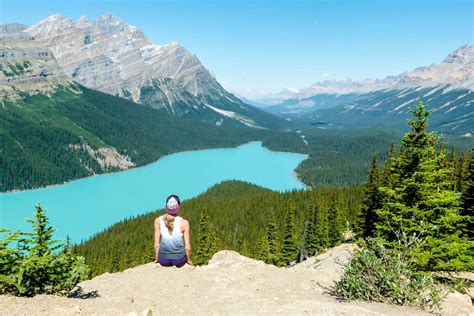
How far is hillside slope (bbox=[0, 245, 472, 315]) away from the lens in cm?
1321

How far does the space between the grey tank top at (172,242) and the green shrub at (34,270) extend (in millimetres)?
4272

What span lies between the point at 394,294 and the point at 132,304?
34.8ft

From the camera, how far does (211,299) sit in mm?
16531

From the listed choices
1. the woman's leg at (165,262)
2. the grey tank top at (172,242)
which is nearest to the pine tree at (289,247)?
the woman's leg at (165,262)

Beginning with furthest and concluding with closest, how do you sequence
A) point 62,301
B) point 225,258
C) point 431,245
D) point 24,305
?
point 225,258
point 431,245
point 62,301
point 24,305

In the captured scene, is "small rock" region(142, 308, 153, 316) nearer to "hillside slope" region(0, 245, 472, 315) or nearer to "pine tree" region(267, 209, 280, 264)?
"hillside slope" region(0, 245, 472, 315)

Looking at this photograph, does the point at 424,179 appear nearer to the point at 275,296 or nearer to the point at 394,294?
the point at 394,294

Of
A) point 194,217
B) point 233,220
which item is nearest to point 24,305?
point 233,220

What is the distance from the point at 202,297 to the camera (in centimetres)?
1681

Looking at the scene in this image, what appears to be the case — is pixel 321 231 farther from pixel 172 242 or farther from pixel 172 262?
pixel 172 242

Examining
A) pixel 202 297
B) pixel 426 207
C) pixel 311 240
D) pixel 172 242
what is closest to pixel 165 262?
pixel 172 242

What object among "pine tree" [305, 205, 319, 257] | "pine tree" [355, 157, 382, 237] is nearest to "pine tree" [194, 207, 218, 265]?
"pine tree" [305, 205, 319, 257]

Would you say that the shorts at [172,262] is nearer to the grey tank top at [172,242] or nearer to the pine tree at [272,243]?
the grey tank top at [172,242]

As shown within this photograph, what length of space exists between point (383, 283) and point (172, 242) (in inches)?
378
